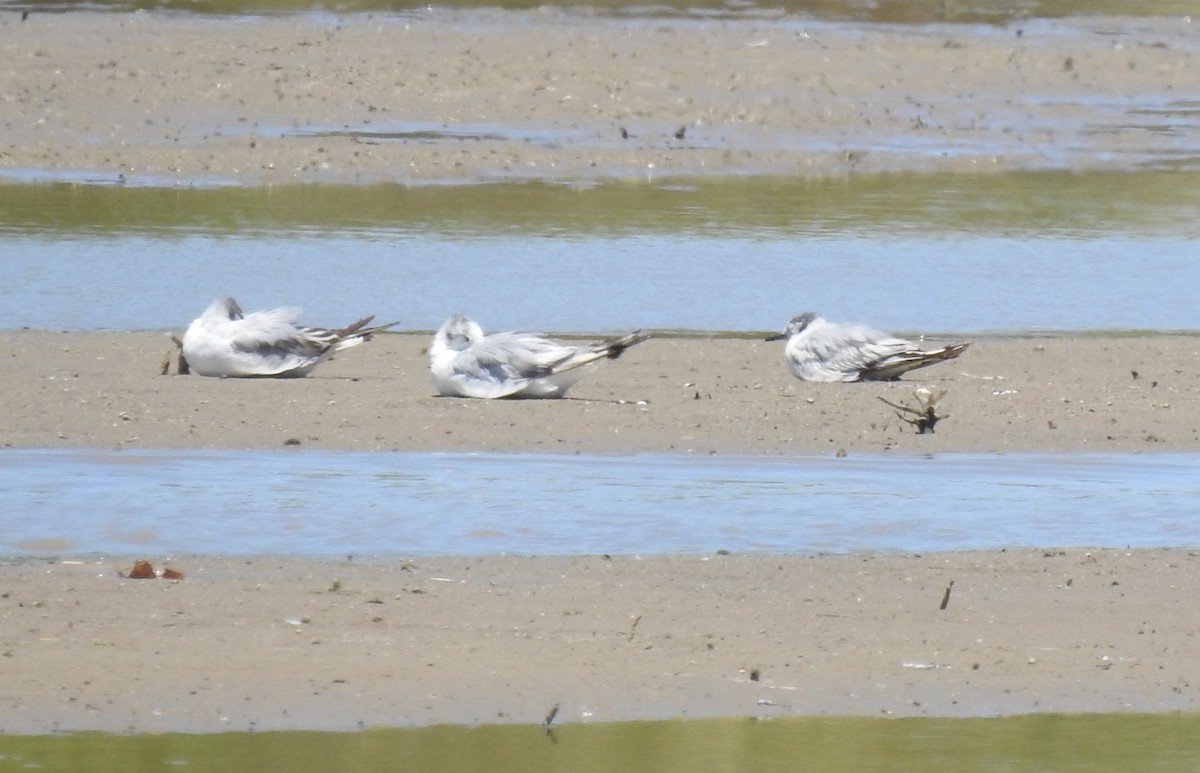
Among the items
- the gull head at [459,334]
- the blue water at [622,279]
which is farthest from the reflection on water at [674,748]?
the blue water at [622,279]

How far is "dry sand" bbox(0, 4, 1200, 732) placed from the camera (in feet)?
20.8

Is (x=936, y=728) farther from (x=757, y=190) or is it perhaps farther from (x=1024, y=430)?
(x=757, y=190)

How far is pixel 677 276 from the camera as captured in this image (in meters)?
14.8

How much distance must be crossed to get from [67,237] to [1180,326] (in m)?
6.85

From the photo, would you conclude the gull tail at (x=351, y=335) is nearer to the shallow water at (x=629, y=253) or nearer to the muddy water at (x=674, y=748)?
the shallow water at (x=629, y=253)

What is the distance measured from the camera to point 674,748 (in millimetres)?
5895

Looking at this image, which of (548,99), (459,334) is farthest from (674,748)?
(548,99)

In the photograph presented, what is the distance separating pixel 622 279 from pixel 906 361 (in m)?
3.64

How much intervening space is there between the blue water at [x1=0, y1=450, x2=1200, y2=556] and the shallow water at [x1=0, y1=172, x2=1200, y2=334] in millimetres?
3658

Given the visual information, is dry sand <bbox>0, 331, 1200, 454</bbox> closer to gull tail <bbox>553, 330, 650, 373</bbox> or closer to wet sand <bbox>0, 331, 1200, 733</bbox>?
gull tail <bbox>553, 330, 650, 373</bbox>

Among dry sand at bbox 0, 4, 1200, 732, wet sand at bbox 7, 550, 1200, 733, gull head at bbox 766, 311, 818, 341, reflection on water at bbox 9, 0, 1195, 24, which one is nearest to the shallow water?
dry sand at bbox 0, 4, 1200, 732

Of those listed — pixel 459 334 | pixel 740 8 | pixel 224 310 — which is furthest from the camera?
pixel 740 8

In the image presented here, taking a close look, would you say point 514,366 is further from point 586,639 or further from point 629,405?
point 586,639

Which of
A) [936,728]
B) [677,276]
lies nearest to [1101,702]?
[936,728]
